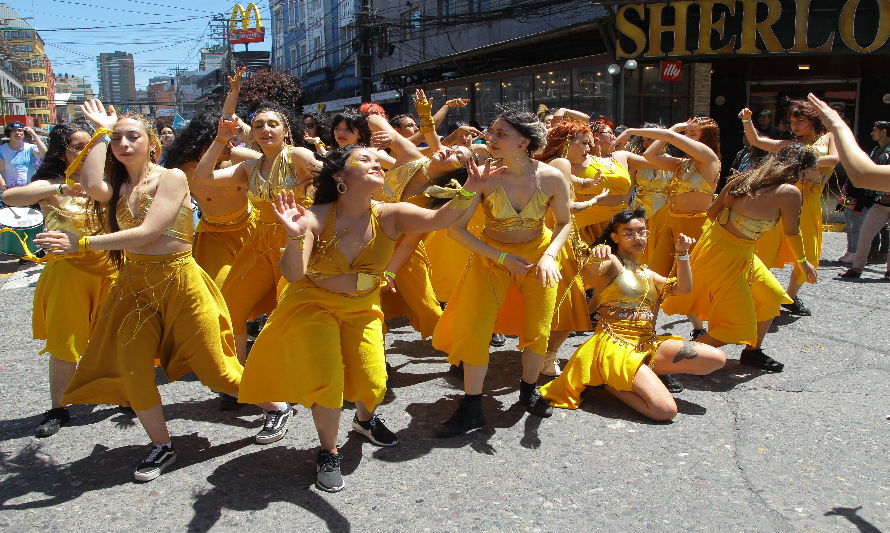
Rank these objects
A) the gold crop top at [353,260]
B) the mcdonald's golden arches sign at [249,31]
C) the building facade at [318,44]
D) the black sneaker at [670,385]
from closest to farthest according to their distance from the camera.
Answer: the gold crop top at [353,260] < the black sneaker at [670,385] < the building facade at [318,44] < the mcdonald's golden arches sign at [249,31]

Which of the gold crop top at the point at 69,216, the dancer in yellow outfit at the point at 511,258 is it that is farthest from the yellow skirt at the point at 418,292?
the gold crop top at the point at 69,216

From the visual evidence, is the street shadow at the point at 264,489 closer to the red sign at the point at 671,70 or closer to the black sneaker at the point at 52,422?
the black sneaker at the point at 52,422

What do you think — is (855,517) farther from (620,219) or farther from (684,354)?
(620,219)

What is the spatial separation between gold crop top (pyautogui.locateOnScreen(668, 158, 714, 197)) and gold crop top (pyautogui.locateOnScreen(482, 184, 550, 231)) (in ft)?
7.20

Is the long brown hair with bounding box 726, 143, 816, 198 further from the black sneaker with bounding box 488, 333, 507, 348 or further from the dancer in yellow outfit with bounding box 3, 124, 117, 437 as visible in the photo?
the dancer in yellow outfit with bounding box 3, 124, 117, 437

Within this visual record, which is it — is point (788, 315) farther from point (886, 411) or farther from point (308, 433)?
point (308, 433)

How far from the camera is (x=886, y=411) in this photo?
4242 mm

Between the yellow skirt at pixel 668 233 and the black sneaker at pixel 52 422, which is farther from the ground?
the yellow skirt at pixel 668 233

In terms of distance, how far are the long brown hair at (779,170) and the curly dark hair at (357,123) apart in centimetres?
287

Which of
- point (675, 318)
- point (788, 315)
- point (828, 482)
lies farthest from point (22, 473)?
point (788, 315)

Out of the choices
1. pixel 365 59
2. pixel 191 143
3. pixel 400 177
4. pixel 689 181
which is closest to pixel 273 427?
pixel 400 177

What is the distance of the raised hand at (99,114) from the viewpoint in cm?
362

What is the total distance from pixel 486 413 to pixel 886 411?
2.44 meters

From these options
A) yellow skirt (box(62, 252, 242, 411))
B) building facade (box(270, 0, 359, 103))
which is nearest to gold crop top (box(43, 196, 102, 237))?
yellow skirt (box(62, 252, 242, 411))
